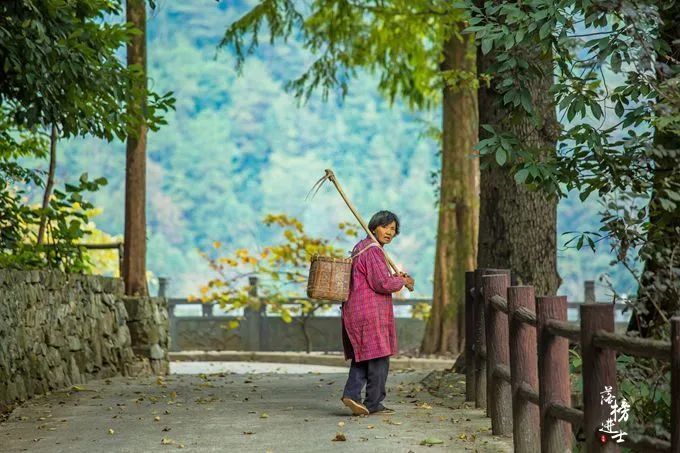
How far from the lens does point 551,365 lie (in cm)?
591

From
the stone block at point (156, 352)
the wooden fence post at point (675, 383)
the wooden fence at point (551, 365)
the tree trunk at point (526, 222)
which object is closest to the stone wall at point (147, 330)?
the stone block at point (156, 352)

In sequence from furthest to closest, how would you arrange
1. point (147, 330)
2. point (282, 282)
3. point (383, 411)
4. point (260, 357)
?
point (282, 282)
point (260, 357)
point (147, 330)
point (383, 411)

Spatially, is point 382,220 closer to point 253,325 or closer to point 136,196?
point 136,196

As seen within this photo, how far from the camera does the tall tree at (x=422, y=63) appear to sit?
17719 mm

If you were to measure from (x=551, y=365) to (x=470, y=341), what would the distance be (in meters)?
3.81

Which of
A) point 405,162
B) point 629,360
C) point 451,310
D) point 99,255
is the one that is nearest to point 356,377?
point 629,360

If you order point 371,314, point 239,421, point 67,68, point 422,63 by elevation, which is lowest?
point 239,421

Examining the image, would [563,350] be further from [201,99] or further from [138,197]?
[201,99]

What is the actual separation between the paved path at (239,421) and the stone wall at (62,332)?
36 cm

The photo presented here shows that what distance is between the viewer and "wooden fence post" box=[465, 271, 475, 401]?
908 cm

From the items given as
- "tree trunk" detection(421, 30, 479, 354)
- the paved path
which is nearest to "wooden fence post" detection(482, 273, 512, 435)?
the paved path

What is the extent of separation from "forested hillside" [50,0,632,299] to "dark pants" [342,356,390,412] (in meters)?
36.9

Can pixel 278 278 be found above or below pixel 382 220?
below

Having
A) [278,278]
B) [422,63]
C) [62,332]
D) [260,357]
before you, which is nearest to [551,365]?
[62,332]
